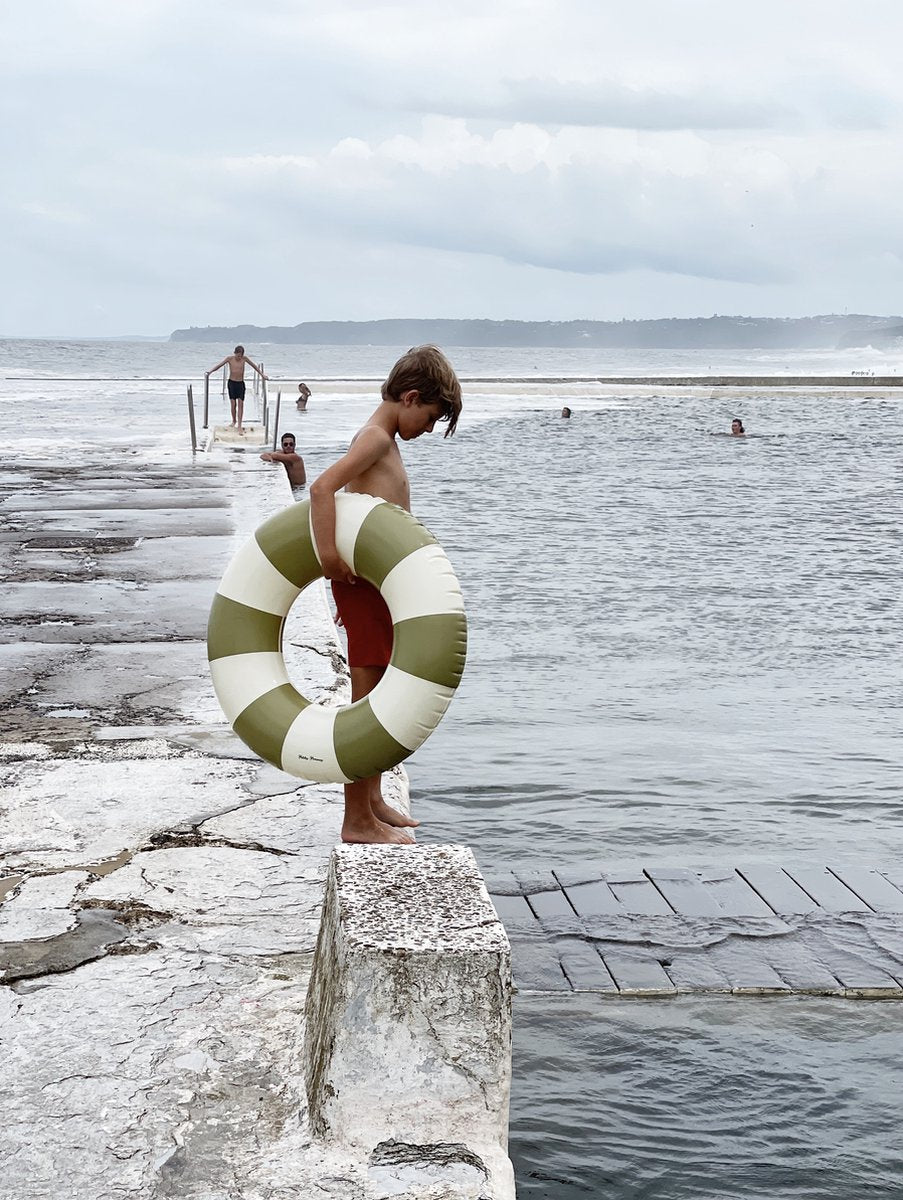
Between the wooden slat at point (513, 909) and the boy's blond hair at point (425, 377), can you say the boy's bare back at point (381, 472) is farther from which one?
the wooden slat at point (513, 909)

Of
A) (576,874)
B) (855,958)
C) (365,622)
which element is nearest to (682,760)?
(576,874)

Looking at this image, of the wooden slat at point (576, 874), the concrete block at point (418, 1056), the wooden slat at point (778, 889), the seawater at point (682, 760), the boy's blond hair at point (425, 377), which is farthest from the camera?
the wooden slat at point (576, 874)

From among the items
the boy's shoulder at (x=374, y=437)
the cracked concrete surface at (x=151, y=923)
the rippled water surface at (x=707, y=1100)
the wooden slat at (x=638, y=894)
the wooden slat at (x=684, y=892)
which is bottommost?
the rippled water surface at (x=707, y=1100)

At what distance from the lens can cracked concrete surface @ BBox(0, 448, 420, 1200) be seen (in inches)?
90.8

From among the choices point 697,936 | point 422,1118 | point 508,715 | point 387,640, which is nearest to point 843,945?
point 697,936

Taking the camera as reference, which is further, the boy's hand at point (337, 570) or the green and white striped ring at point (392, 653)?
the boy's hand at point (337, 570)

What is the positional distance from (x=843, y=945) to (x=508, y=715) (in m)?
2.82

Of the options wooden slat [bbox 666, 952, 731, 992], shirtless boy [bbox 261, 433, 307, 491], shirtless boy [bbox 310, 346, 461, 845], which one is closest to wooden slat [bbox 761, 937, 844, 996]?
wooden slat [bbox 666, 952, 731, 992]

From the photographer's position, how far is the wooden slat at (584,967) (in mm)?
3602

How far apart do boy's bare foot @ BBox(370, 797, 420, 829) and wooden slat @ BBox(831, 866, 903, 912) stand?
59.5 inches

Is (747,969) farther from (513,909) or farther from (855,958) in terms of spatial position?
→ (513,909)

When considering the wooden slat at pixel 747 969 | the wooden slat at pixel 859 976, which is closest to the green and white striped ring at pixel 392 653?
the wooden slat at pixel 747 969

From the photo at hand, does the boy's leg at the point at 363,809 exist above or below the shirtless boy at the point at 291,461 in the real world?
below

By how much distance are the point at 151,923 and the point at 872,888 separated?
2.41 metres
